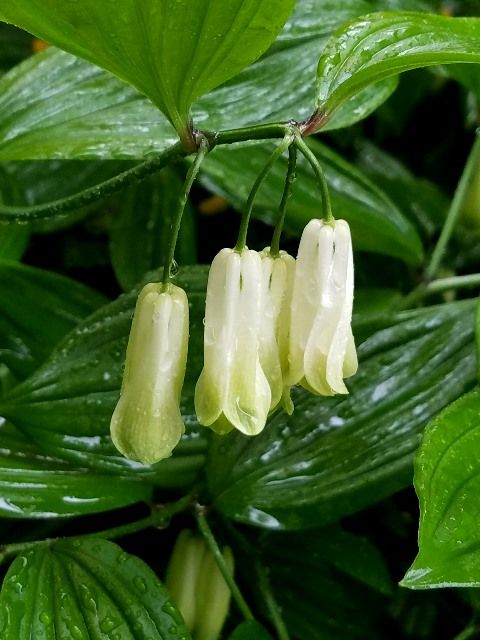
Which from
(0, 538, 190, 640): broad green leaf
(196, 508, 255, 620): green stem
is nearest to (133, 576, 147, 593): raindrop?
(0, 538, 190, 640): broad green leaf

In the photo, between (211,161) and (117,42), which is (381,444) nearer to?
→ (211,161)

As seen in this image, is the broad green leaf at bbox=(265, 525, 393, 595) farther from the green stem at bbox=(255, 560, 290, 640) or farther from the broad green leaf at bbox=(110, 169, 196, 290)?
the broad green leaf at bbox=(110, 169, 196, 290)

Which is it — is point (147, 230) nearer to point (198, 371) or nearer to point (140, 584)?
point (198, 371)

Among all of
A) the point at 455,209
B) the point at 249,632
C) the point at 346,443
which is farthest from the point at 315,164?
the point at 455,209

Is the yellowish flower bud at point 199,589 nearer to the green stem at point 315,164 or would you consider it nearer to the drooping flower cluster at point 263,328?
the drooping flower cluster at point 263,328

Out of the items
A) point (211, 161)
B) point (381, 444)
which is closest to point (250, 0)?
point (211, 161)

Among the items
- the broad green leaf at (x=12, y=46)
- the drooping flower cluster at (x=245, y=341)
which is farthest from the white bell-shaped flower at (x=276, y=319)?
the broad green leaf at (x=12, y=46)
